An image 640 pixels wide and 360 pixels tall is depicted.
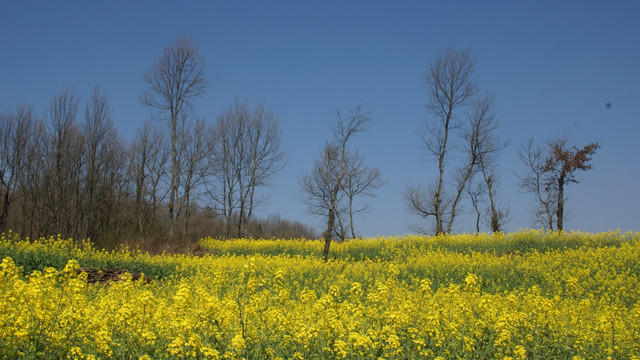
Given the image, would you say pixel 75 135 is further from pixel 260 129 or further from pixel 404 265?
pixel 404 265

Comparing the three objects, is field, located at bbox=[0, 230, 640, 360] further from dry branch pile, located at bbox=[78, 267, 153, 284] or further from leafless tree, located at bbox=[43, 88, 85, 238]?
leafless tree, located at bbox=[43, 88, 85, 238]

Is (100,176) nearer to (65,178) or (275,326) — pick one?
(65,178)

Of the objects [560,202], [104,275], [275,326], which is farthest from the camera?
[560,202]

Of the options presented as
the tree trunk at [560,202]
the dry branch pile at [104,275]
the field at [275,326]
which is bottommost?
the dry branch pile at [104,275]

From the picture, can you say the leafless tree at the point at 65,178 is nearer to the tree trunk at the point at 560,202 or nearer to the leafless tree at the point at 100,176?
the leafless tree at the point at 100,176

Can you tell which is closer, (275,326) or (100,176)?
(275,326)

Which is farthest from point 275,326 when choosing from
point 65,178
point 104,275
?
point 65,178

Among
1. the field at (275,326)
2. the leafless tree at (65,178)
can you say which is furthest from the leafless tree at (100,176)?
the field at (275,326)

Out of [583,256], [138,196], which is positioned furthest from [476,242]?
[138,196]

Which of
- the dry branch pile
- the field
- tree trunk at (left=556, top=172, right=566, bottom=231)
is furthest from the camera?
tree trunk at (left=556, top=172, right=566, bottom=231)

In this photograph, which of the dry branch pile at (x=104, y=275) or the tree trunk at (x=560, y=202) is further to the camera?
the tree trunk at (x=560, y=202)

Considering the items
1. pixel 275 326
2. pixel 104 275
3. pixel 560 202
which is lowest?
pixel 104 275

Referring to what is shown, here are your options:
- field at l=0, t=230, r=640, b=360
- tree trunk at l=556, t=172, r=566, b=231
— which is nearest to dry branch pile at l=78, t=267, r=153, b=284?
field at l=0, t=230, r=640, b=360

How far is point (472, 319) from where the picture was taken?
602cm
